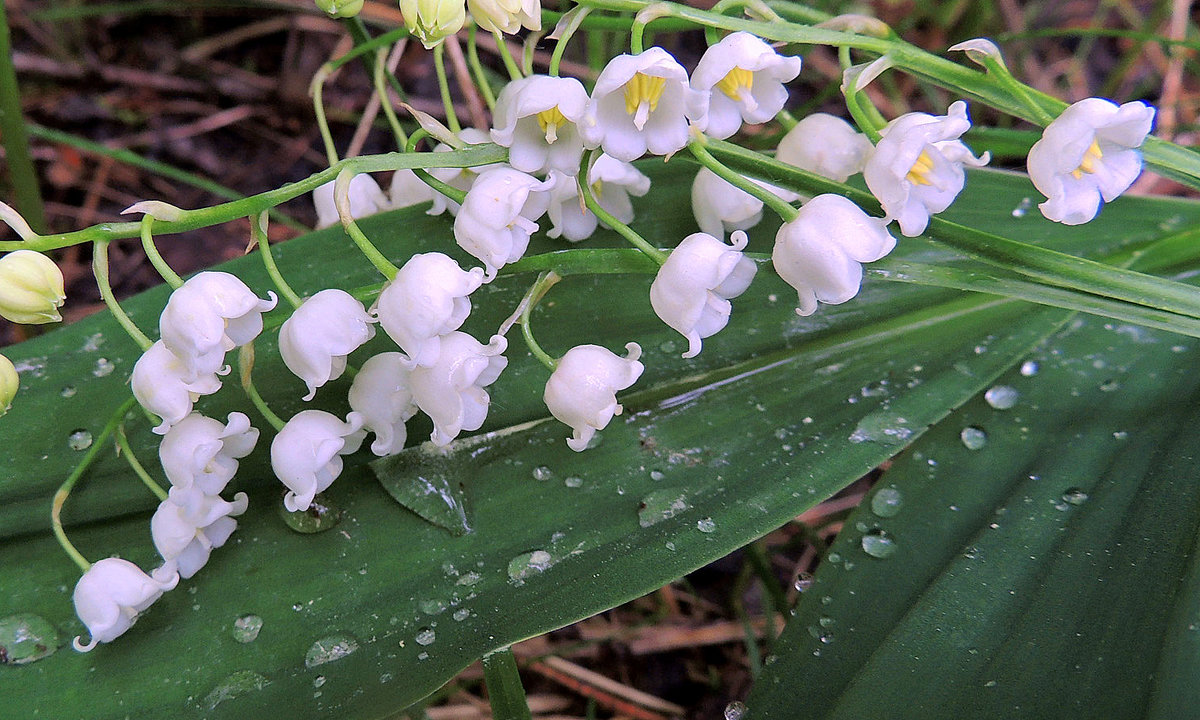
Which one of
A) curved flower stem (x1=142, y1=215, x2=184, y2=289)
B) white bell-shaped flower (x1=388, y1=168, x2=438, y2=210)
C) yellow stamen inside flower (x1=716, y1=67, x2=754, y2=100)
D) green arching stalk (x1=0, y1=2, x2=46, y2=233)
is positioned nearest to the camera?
curved flower stem (x1=142, y1=215, x2=184, y2=289)

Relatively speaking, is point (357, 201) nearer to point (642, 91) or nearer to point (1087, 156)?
point (642, 91)

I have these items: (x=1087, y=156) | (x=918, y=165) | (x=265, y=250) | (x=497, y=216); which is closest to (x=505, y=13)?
(x=497, y=216)

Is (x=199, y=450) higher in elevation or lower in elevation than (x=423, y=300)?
lower

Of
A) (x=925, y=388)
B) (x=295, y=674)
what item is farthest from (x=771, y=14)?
(x=295, y=674)

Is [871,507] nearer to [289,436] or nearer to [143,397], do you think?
[289,436]

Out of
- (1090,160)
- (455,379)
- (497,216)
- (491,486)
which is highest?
(1090,160)

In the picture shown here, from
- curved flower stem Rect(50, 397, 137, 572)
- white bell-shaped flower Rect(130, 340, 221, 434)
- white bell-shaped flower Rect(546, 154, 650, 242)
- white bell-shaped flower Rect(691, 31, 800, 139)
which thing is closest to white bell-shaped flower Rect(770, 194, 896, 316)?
white bell-shaped flower Rect(691, 31, 800, 139)

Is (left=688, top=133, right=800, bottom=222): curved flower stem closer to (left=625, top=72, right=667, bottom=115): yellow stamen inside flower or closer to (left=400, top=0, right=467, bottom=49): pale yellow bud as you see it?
(left=625, top=72, right=667, bottom=115): yellow stamen inside flower
